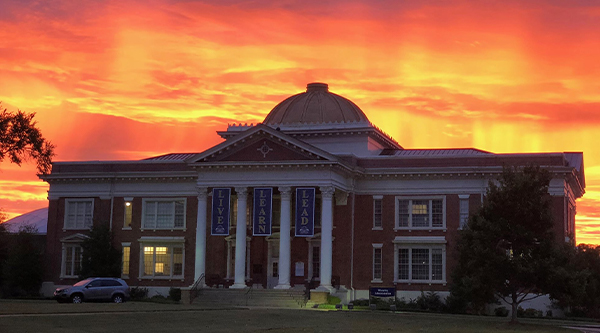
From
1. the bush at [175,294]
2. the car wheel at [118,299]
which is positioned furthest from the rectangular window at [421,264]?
the car wheel at [118,299]

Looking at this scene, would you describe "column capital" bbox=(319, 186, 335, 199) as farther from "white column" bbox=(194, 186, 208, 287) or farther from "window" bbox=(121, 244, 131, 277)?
"window" bbox=(121, 244, 131, 277)

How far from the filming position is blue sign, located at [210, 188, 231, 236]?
57906 millimetres

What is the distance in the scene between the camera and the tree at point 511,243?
40.5 meters

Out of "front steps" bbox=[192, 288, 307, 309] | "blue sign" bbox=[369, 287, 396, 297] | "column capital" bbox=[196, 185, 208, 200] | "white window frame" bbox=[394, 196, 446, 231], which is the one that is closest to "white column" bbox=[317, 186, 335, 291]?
"front steps" bbox=[192, 288, 307, 309]

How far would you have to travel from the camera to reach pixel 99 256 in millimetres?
62000

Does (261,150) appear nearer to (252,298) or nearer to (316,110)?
(252,298)

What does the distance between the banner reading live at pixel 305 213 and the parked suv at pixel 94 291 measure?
1186cm

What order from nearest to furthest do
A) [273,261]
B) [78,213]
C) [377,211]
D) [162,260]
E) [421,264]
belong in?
[421,264] → [377,211] → [273,261] → [162,260] → [78,213]

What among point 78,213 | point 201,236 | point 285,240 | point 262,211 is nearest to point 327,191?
point 285,240

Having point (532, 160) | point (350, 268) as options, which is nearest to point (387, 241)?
point (350, 268)

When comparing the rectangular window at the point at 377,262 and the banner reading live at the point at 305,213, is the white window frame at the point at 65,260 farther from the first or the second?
the rectangular window at the point at 377,262

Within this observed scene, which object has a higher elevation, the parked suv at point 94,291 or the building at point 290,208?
the building at point 290,208

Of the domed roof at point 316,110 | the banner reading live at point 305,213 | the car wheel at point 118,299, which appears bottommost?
the car wheel at point 118,299

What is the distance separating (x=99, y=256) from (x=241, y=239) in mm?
11657
